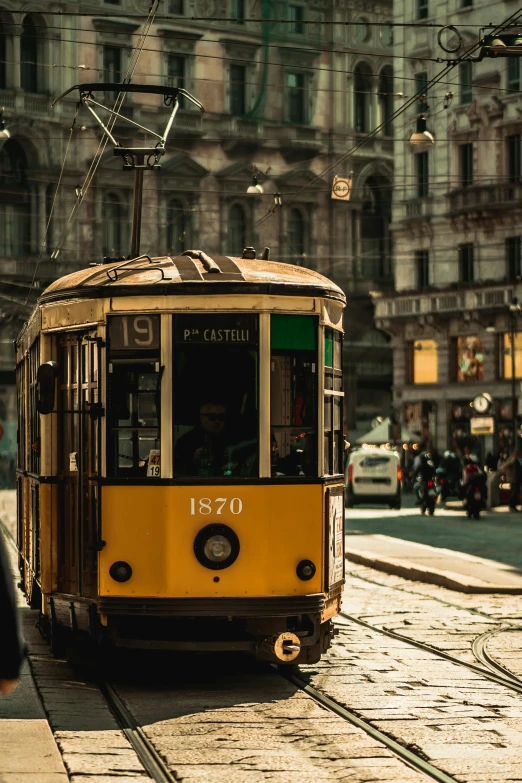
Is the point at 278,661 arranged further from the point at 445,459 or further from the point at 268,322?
the point at 445,459

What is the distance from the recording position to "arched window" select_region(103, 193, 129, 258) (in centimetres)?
5575

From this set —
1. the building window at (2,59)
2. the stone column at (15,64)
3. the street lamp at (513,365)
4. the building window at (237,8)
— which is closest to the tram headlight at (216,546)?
the street lamp at (513,365)

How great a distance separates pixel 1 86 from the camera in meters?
53.4

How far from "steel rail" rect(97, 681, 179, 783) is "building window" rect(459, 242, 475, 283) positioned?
41.6m

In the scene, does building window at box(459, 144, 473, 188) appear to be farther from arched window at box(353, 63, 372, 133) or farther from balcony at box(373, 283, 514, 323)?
arched window at box(353, 63, 372, 133)

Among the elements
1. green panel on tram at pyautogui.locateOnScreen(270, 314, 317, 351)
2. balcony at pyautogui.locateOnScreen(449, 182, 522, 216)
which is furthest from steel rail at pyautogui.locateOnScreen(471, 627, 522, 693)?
balcony at pyautogui.locateOnScreen(449, 182, 522, 216)

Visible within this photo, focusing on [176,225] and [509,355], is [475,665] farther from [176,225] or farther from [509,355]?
[176,225]

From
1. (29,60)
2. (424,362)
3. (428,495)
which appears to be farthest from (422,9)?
(428,495)

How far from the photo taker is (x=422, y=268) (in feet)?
173

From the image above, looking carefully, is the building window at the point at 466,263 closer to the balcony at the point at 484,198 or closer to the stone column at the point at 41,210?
the balcony at the point at 484,198

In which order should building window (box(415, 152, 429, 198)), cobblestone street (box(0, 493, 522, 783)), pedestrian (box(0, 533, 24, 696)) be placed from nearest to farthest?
1. pedestrian (box(0, 533, 24, 696))
2. cobblestone street (box(0, 493, 522, 783))
3. building window (box(415, 152, 429, 198))

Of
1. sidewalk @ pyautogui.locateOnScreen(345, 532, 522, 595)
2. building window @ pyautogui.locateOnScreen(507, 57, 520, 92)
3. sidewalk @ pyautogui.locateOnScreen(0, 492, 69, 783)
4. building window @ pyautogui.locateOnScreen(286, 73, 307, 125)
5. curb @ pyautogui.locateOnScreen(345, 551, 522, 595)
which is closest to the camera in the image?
sidewalk @ pyautogui.locateOnScreen(0, 492, 69, 783)

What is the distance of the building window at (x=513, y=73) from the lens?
4809 cm

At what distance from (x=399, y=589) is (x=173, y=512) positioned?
7.93 m
